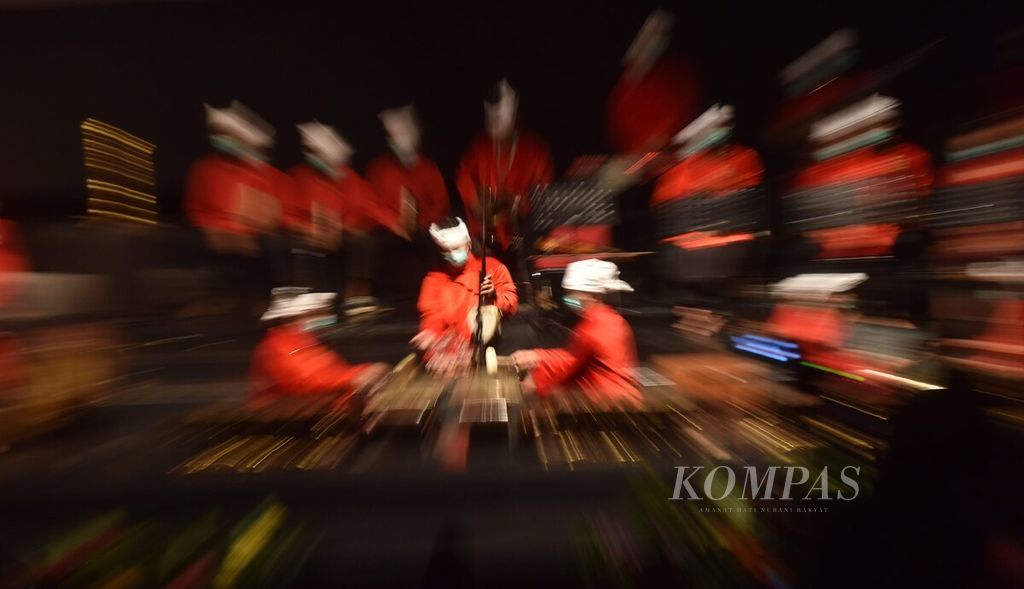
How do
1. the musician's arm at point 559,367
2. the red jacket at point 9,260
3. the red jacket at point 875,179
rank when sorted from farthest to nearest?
the red jacket at point 875,179 < the musician's arm at point 559,367 < the red jacket at point 9,260

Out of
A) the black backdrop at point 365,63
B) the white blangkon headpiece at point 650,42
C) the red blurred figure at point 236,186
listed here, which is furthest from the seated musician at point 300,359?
the white blangkon headpiece at point 650,42

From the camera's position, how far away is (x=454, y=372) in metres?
1.44

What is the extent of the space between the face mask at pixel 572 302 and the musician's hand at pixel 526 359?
0.61 ft

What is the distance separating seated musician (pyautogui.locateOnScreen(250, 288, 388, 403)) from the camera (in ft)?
4.58

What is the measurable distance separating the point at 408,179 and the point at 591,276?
67cm

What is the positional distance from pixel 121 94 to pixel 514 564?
1.89m

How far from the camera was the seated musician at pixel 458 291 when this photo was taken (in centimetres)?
139

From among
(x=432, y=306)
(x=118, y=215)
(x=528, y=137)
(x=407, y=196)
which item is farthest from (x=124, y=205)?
(x=528, y=137)

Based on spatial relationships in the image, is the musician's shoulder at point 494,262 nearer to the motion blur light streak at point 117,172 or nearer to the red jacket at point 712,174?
the red jacket at point 712,174

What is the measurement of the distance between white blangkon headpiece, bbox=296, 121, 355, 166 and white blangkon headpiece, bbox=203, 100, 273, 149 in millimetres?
114

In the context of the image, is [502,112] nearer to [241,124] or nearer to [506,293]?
[506,293]

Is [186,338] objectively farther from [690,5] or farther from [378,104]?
[690,5]

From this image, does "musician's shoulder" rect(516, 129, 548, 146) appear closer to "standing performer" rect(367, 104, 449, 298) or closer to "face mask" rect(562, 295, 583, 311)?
"standing performer" rect(367, 104, 449, 298)

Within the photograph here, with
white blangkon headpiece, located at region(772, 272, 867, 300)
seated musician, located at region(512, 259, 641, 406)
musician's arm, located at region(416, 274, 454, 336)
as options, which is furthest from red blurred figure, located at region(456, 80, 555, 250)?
white blangkon headpiece, located at region(772, 272, 867, 300)
